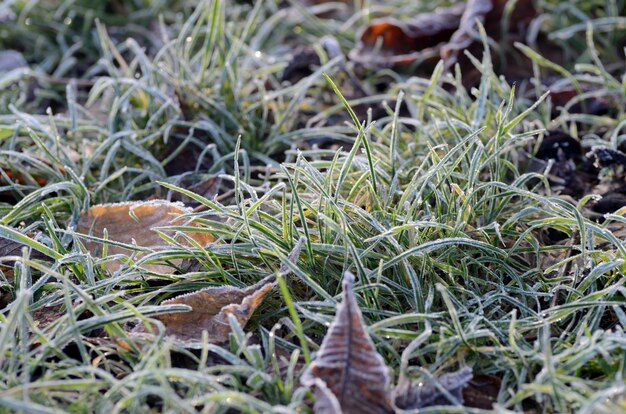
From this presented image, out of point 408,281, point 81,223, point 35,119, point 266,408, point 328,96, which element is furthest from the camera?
point 328,96

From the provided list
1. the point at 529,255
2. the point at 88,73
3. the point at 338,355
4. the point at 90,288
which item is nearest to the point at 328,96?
the point at 88,73

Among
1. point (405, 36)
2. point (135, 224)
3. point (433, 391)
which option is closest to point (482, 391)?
point (433, 391)

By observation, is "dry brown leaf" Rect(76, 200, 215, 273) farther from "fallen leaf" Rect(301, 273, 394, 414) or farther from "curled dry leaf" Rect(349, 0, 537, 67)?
"curled dry leaf" Rect(349, 0, 537, 67)

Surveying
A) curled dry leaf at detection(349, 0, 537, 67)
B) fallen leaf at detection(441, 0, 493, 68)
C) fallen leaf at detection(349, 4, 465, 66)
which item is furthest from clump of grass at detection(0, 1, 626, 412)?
fallen leaf at detection(349, 4, 465, 66)

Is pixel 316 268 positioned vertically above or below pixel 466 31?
below

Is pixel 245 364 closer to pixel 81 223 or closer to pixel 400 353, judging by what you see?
pixel 400 353

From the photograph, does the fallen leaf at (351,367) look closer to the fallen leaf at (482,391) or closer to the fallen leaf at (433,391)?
the fallen leaf at (433,391)

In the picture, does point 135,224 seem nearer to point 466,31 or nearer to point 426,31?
point 466,31
